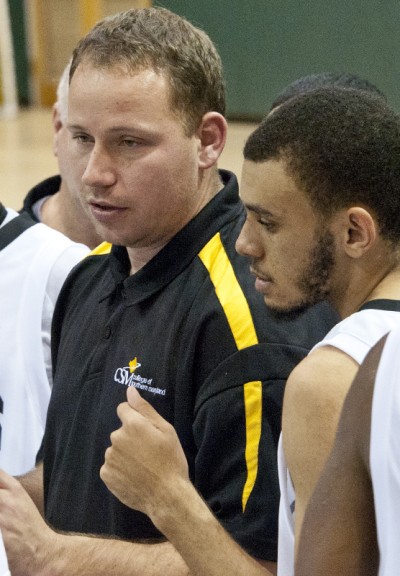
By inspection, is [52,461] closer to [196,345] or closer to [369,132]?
[196,345]

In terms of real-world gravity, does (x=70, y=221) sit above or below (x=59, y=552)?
below

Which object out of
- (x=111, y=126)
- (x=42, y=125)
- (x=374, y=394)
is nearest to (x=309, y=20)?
(x=42, y=125)

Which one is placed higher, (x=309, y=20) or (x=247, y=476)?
(x=247, y=476)

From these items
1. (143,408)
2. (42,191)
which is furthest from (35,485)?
(42,191)

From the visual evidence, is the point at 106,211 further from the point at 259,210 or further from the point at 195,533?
the point at 195,533

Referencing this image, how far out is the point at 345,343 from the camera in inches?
61.5

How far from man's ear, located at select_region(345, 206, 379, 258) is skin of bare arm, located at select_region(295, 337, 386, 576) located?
43 centimetres

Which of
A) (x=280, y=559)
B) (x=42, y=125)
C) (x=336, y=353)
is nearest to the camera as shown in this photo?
(x=336, y=353)

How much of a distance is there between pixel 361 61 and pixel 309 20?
1.02 m

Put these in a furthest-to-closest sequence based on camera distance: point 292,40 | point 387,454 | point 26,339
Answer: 1. point 292,40
2. point 26,339
3. point 387,454

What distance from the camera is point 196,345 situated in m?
2.04

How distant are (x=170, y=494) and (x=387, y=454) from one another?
62 centimetres

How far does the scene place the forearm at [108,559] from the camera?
1.99 m

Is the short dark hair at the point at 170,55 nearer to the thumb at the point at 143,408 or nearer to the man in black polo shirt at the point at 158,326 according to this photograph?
the man in black polo shirt at the point at 158,326
